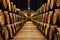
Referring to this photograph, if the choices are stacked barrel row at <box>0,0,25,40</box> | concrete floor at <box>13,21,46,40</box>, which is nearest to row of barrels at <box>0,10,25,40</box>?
stacked barrel row at <box>0,0,25,40</box>

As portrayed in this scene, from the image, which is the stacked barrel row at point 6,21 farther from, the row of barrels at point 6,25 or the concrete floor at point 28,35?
the concrete floor at point 28,35

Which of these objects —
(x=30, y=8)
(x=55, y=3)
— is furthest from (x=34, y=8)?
(x=55, y=3)

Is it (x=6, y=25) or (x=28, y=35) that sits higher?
(x=6, y=25)

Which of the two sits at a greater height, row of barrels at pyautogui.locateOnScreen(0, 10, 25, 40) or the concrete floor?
row of barrels at pyautogui.locateOnScreen(0, 10, 25, 40)

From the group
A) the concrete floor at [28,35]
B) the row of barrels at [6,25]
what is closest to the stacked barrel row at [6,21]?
the row of barrels at [6,25]

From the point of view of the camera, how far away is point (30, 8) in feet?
51.9

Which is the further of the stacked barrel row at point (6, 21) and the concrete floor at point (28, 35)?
the concrete floor at point (28, 35)

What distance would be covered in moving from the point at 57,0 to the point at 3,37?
1089 millimetres

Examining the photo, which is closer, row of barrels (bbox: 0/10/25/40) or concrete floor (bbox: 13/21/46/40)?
row of barrels (bbox: 0/10/25/40)

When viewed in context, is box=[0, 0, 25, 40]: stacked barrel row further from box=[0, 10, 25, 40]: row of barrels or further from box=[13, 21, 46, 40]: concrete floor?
box=[13, 21, 46, 40]: concrete floor

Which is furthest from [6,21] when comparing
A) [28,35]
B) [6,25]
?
[28,35]

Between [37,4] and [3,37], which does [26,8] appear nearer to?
[37,4]

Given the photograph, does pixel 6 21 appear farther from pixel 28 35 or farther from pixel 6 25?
pixel 28 35

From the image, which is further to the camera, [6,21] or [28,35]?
[28,35]
